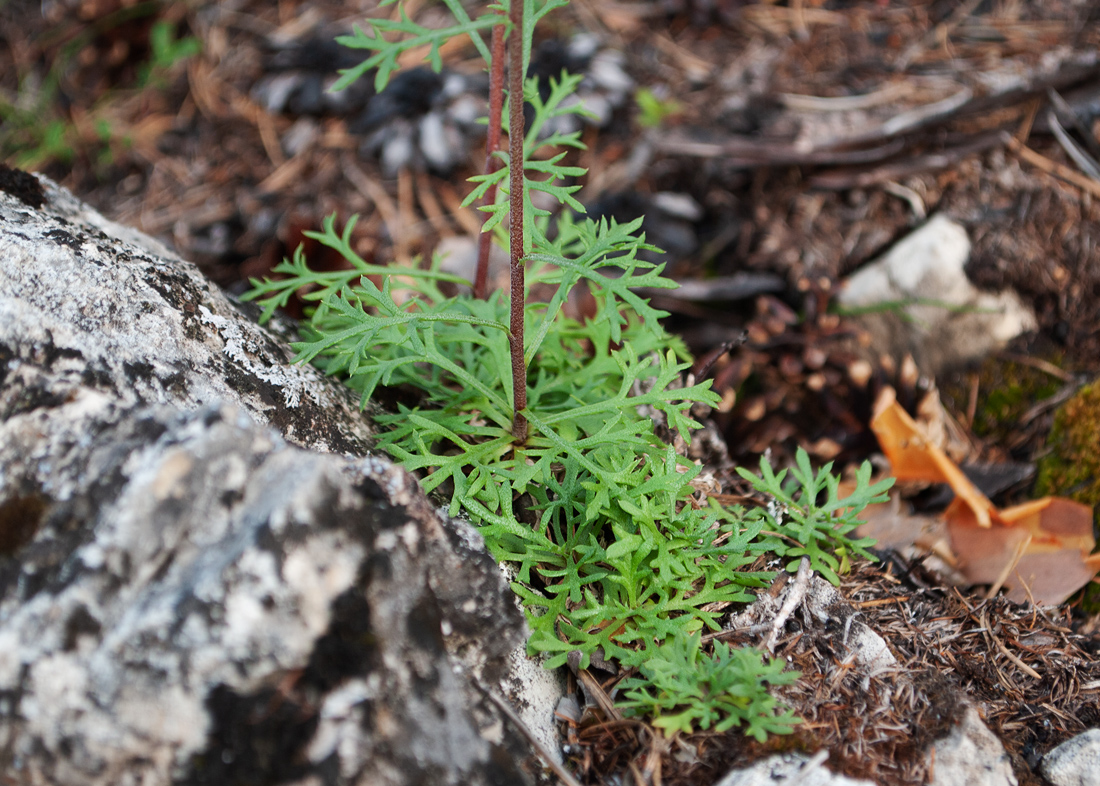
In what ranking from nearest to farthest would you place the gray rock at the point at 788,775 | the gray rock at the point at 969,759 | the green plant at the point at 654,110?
1. the gray rock at the point at 788,775
2. the gray rock at the point at 969,759
3. the green plant at the point at 654,110

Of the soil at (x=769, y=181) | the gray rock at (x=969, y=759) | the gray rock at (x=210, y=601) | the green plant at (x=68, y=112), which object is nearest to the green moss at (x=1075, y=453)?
the soil at (x=769, y=181)

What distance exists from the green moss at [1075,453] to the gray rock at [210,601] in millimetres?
2351

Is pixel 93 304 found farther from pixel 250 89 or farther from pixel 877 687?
pixel 250 89

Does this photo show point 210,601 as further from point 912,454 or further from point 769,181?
point 769,181

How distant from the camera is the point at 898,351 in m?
3.75

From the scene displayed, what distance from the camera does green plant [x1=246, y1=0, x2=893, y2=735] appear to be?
1874 mm

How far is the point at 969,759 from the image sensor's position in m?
1.83

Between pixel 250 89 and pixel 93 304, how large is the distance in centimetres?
384

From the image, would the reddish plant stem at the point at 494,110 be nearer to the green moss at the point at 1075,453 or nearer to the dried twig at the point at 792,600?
the dried twig at the point at 792,600

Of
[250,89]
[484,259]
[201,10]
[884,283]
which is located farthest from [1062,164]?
[201,10]

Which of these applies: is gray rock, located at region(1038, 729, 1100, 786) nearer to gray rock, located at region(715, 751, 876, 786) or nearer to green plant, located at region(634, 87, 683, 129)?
gray rock, located at region(715, 751, 876, 786)

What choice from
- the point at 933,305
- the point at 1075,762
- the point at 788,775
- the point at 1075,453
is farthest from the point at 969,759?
the point at 933,305

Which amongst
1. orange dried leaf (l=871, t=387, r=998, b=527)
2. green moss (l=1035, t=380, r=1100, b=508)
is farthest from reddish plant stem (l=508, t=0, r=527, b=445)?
green moss (l=1035, t=380, r=1100, b=508)

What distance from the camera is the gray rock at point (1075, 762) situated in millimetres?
1898
